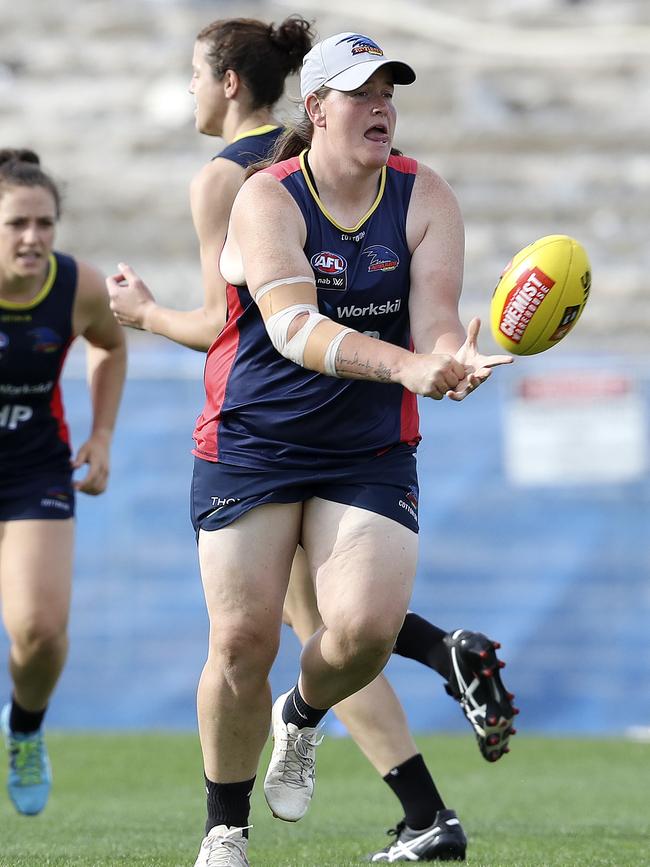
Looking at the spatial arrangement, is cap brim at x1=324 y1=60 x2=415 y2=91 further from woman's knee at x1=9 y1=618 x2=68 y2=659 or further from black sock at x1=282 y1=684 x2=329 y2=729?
woman's knee at x1=9 y1=618 x2=68 y2=659

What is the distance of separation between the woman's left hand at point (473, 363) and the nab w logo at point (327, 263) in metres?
0.46

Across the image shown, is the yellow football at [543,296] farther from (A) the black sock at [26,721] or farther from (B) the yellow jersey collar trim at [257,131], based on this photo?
(A) the black sock at [26,721]

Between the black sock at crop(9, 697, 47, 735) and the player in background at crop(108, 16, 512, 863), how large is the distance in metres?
1.62

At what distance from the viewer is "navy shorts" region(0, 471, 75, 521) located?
583cm

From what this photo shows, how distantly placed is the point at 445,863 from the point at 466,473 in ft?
18.8

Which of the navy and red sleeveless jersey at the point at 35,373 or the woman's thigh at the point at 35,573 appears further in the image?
the navy and red sleeveless jersey at the point at 35,373

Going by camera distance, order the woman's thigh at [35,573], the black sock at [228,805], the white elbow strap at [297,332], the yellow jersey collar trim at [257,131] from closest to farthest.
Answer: the white elbow strap at [297,332] < the black sock at [228,805] < the yellow jersey collar trim at [257,131] < the woman's thigh at [35,573]

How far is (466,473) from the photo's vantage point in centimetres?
1008

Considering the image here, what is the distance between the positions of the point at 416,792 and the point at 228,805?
914 millimetres

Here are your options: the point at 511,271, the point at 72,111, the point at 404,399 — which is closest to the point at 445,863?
the point at 404,399

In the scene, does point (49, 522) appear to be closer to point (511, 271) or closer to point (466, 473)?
point (511, 271)

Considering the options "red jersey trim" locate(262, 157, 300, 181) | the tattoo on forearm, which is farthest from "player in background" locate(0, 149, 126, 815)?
the tattoo on forearm

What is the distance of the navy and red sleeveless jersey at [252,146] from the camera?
470cm

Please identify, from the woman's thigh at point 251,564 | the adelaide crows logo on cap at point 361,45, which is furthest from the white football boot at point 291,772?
the adelaide crows logo on cap at point 361,45
